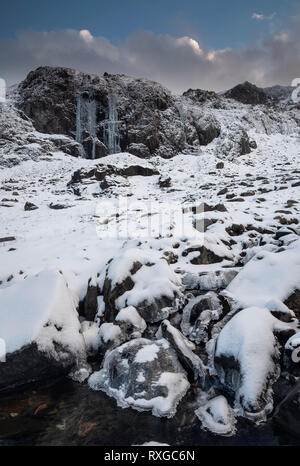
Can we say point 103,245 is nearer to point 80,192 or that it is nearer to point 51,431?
point 51,431

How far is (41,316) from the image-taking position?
18.1 feet

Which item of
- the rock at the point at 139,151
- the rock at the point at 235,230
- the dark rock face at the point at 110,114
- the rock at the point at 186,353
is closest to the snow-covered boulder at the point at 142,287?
the rock at the point at 186,353

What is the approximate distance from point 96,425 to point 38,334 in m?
2.15

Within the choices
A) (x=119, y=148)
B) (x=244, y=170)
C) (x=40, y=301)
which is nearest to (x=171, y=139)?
(x=119, y=148)

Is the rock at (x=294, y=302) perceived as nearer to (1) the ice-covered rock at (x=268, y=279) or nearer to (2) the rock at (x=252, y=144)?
(1) the ice-covered rock at (x=268, y=279)

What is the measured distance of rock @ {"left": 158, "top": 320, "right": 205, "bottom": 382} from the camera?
4891 mm

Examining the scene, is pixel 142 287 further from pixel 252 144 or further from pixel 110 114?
pixel 110 114

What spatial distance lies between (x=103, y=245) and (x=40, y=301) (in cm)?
504

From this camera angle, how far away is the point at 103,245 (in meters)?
10.8

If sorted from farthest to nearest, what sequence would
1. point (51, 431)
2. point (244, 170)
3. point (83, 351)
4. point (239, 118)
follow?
point (239, 118) → point (244, 170) → point (83, 351) → point (51, 431)

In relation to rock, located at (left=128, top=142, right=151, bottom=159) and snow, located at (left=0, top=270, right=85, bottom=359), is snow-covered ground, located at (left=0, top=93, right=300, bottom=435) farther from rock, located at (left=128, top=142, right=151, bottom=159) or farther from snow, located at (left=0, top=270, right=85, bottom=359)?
rock, located at (left=128, top=142, right=151, bottom=159)

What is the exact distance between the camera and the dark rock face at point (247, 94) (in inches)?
2879

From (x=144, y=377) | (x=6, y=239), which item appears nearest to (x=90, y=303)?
(x=144, y=377)

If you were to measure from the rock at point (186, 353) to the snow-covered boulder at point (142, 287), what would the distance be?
1.04m
